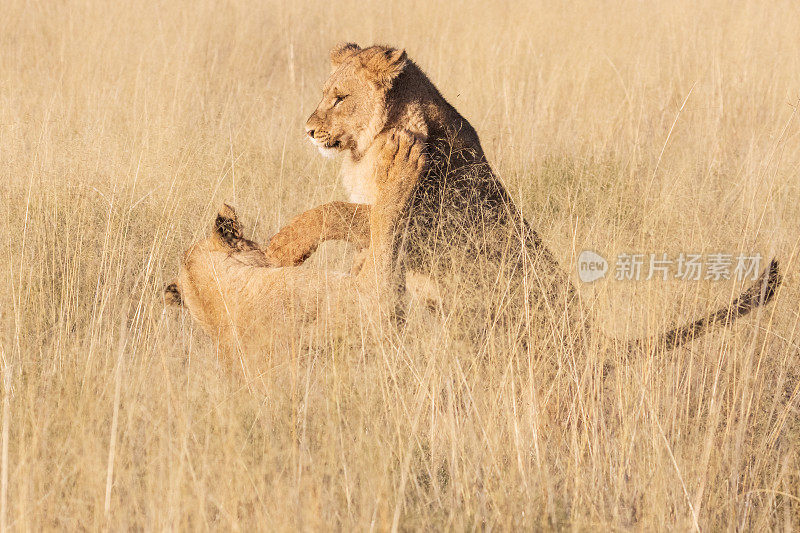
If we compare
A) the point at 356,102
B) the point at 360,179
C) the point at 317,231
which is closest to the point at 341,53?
the point at 356,102

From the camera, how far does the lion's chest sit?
3.38 meters

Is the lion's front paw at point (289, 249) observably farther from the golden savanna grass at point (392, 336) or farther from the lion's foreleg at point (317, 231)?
the golden savanna grass at point (392, 336)

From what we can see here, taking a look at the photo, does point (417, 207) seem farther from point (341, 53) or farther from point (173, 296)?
point (173, 296)

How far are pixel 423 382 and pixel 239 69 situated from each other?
5472mm

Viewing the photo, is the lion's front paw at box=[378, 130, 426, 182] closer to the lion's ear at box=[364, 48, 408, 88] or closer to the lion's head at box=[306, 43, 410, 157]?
the lion's head at box=[306, 43, 410, 157]

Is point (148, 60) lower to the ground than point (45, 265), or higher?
higher

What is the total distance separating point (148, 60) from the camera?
23.1ft

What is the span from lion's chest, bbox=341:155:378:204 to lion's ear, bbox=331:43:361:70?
1.42 ft

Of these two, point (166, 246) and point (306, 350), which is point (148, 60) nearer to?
point (166, 246)

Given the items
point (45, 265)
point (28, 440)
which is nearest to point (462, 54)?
point (45, 265)

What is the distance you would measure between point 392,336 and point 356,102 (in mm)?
983

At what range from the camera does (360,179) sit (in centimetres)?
347

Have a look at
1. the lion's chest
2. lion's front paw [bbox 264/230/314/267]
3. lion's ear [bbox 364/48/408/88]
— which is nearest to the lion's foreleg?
lion's front paw [bbox 264/230/314/267]

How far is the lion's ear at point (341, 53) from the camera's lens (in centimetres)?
373
